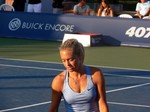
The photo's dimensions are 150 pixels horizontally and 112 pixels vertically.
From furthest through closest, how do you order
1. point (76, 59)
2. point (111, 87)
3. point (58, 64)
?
point (58, 64) < point (111, 87) < point (76, 59)

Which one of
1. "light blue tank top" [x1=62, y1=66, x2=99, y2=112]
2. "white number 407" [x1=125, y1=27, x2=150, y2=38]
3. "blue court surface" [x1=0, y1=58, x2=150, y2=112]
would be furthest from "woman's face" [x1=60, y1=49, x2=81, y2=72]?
"white number 407" [x1=125, y1=27, x2=150, y2=38]

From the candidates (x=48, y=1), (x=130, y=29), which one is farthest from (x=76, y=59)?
(x=48, y=1)

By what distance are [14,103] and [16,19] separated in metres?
11.9

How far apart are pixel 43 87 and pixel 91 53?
625cm

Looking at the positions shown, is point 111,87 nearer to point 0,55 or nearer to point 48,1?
point 0,55

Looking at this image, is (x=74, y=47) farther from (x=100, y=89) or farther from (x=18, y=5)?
(x=18, y=5)

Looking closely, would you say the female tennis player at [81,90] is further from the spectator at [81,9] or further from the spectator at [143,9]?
the spectator at [81,9]

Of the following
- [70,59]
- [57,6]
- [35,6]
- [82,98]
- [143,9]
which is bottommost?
[57,6]

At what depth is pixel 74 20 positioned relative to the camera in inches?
835

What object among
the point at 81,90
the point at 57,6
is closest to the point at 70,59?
the point at 81,90

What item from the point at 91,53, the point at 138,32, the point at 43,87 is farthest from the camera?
the point at 138,32

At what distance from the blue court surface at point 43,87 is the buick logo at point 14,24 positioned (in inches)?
233

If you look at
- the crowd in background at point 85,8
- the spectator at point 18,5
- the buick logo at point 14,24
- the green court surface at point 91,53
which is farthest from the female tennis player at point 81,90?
the spectator at point 18,5

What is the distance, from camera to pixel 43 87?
12.2m
